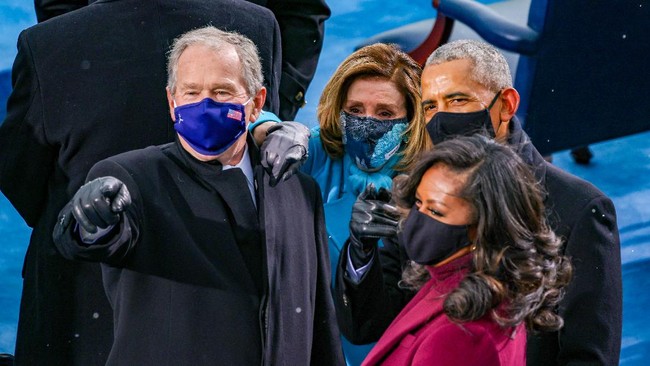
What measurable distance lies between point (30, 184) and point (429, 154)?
1331 millimetres

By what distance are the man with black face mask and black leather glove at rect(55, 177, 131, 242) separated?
1.88ft

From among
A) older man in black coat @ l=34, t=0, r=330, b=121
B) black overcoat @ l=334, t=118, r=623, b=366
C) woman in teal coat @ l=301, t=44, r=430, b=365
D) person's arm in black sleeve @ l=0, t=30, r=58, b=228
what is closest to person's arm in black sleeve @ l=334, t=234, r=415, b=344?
black overcoat @ l=334, t=118, r=623, b=366

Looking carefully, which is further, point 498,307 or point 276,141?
point 276,141

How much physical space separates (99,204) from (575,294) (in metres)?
1.21

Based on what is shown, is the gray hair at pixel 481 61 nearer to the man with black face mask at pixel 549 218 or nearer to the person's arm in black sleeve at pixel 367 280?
the man with black face mask at pixel 549 218

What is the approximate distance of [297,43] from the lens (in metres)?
4.04

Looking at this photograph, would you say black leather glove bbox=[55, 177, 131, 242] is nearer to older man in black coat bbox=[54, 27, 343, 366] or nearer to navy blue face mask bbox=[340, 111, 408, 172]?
older man in black coat bbox=[54, 27, 343, 366]

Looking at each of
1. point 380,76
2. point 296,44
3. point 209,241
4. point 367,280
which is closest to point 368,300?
point 367,280

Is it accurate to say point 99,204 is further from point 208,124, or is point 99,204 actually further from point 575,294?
point 575,294

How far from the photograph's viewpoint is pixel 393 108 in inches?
140

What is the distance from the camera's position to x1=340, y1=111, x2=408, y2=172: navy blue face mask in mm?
3531

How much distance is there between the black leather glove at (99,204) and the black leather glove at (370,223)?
56 cm

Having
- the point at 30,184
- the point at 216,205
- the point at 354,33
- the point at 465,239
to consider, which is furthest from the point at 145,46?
the point at 354,33

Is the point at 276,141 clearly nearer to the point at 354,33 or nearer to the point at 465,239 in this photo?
the point at 465,239
